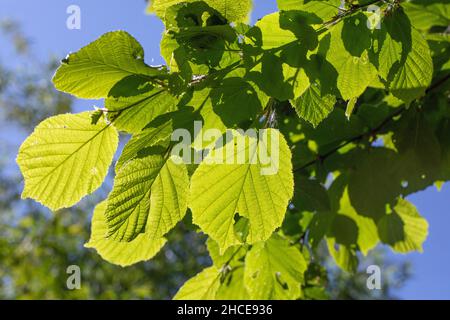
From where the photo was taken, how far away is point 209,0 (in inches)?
33.8

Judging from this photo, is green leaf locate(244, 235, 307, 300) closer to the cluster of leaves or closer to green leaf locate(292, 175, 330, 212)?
green leaf locate(292, 175, 330, 212)

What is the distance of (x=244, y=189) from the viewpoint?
0.94 meters

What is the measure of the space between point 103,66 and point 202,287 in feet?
3.23

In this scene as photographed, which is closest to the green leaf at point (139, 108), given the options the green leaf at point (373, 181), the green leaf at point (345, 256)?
the green leaf at point (373, 181)

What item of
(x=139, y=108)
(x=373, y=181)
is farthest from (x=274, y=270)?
(x=139, y=108)

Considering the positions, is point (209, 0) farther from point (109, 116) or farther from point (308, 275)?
point (308, 275)

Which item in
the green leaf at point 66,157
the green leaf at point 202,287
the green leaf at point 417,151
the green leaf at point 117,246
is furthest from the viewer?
the green leaf at point 202,287

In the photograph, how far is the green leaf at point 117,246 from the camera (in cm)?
132

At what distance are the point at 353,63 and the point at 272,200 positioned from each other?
318mm

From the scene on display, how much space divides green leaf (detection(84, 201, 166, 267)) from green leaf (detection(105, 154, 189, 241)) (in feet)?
1.27

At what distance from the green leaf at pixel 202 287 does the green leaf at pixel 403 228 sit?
64 cm

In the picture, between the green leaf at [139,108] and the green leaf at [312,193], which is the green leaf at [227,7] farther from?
the green leaf at [312,193]

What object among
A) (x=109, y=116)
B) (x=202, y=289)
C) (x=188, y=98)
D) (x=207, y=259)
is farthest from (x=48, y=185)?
(x=207, y=259)

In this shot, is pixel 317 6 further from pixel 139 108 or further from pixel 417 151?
pixel 417 151
